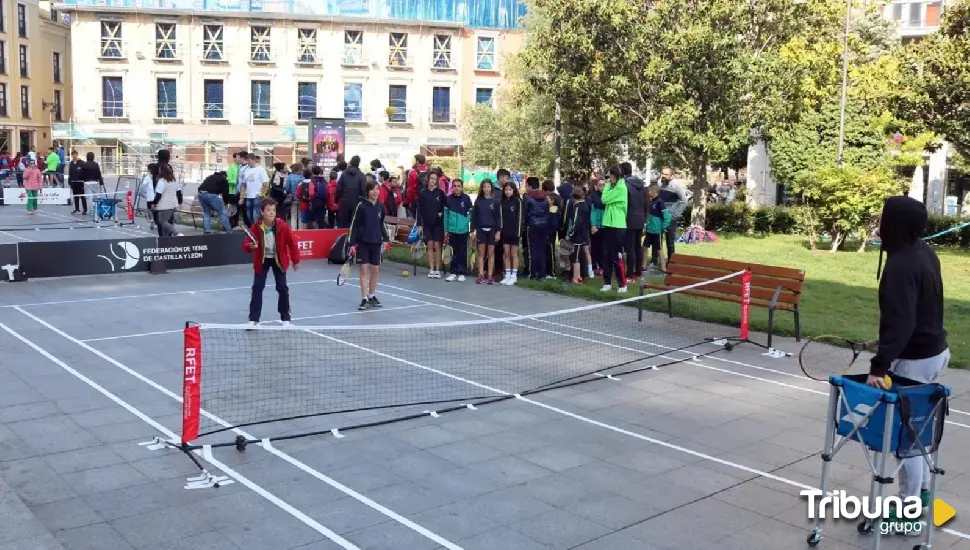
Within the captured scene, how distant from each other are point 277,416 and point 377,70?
2114 inches

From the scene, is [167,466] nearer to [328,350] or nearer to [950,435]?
[328,350]

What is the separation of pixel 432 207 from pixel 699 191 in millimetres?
12652

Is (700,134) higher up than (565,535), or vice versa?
(700,134)

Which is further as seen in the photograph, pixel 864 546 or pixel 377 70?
pixel 377 70

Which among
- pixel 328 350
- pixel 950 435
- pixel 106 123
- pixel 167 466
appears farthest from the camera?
pixel 106 123

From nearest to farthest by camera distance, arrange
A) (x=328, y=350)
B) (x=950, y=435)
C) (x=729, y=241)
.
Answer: (x=950, y=435) < (x=328, y=350) < (x=729, y=241)

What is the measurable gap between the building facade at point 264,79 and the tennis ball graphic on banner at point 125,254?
1482 inches

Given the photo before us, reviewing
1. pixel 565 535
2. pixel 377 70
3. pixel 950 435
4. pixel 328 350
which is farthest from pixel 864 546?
pixel 377 70

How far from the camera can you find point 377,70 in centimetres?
6050

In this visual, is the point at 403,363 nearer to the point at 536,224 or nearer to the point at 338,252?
the point at 536,224

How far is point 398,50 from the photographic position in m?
60.7

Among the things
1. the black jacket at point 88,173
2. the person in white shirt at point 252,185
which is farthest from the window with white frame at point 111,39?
the person in white shirt at point 252,185

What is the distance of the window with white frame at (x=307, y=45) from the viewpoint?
194ft

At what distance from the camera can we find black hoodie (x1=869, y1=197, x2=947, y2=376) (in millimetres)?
5941
